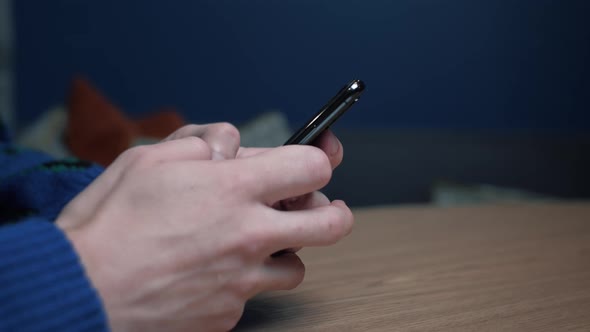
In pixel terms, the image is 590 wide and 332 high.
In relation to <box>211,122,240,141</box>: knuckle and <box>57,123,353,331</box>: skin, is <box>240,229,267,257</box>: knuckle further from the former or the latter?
<box>211,122,240,141</box>: knuckle

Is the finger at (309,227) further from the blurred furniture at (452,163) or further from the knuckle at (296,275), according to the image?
the blurred furniture at (452,163)

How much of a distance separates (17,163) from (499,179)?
171 cm

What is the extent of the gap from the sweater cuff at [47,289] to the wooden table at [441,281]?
109 millimetres

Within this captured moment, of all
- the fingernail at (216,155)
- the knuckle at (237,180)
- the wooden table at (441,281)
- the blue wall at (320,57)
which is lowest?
the wooden table at (441,281)

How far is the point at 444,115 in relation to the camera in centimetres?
214

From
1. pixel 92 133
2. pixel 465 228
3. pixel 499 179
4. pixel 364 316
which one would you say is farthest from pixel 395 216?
pixel 499 179

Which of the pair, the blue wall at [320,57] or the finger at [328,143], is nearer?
the finger at [328,143]

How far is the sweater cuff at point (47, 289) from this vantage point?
0.27m

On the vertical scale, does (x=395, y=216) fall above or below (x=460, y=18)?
below

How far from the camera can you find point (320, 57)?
6.66 ft

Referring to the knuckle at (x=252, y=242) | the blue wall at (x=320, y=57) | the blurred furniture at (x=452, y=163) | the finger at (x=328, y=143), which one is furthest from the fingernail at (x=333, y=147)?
the blue wall at (x=320, y=57)

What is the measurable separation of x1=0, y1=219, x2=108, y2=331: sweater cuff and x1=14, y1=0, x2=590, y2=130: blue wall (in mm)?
1684

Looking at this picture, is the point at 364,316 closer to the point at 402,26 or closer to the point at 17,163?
the point at 17,163

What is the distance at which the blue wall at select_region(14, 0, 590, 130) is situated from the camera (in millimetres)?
1822
